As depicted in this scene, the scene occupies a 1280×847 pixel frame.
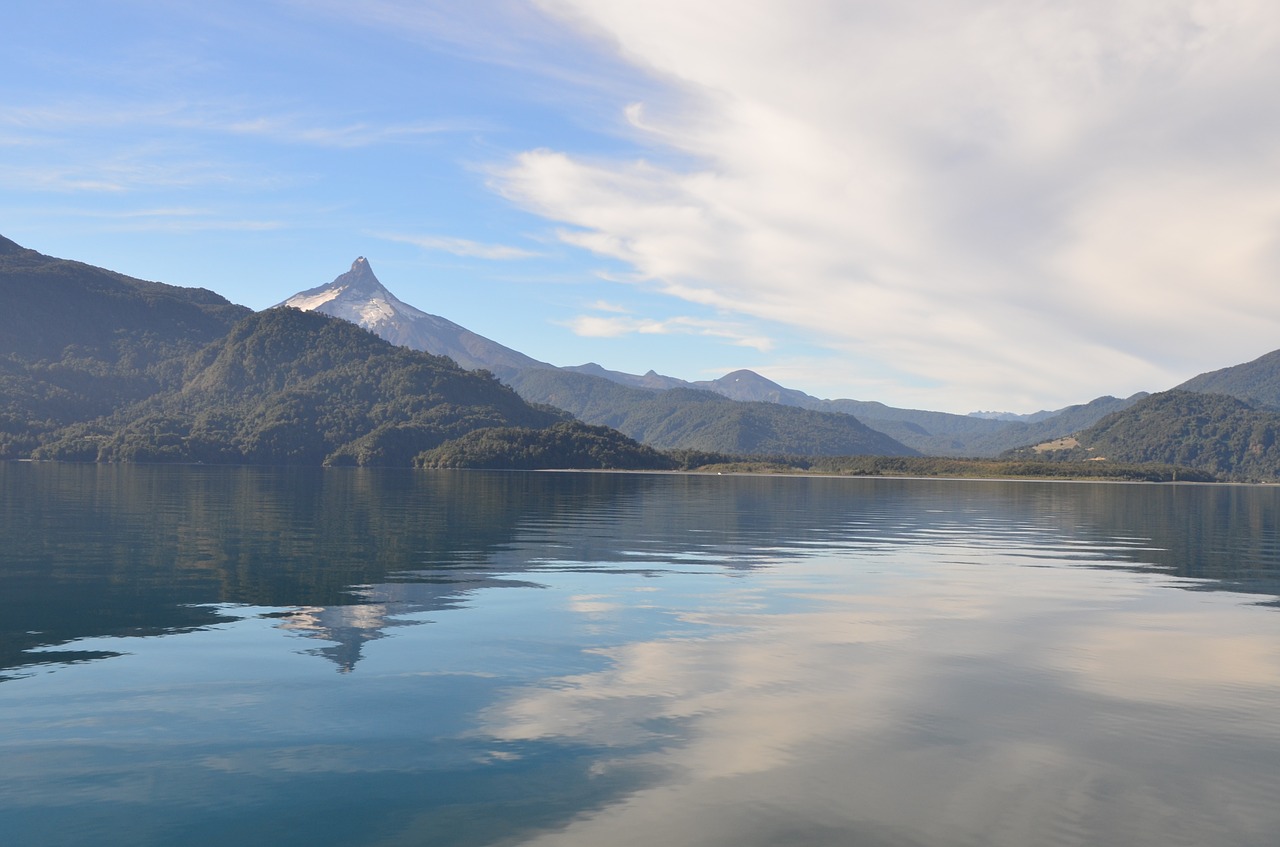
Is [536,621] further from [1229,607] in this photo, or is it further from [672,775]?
[1229,607]

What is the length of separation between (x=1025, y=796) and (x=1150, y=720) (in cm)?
847

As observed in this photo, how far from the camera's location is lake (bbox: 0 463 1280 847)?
1839 cm

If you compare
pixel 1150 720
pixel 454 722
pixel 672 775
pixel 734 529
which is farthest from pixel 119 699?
pixel 734 529

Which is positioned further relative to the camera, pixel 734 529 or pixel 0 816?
pixel 734 529

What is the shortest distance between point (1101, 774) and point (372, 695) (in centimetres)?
1928

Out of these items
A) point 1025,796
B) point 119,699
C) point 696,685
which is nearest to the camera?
point 1025,796

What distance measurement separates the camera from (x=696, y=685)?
28562 millimetres

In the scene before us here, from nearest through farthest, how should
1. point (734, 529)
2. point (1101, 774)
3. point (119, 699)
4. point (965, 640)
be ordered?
point (1101, 774) → point (119, 699) → point (965, 640) → point (734, 529)

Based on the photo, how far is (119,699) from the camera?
25.8 m

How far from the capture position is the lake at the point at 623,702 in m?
18.4

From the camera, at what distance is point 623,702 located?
26.4m

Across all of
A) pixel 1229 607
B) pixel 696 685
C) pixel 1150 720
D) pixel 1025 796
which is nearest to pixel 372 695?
pixel 696 685

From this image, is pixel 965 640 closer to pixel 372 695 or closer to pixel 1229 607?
pixel 1229 607

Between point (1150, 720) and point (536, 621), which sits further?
Result: point (536, 621)
